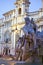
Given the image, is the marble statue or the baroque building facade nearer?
the marble statue

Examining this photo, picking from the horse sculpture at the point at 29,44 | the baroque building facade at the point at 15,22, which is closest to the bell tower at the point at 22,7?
the baroque building facade at the point at 15,22

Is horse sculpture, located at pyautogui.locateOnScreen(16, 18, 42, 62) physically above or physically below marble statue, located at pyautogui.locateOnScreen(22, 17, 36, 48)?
below

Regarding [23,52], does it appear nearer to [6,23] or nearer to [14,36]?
[14,36]

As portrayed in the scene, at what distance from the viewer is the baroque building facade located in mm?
41884

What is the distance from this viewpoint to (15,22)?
47.8 meters

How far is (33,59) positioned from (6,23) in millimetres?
36973

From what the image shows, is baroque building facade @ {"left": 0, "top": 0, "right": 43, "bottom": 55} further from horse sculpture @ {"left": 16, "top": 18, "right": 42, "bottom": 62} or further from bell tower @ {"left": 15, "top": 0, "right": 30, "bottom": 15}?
horse sculpture @ {"left": 16, "top": 18, "right": 42, "bottom": 62}

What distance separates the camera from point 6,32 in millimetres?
56125

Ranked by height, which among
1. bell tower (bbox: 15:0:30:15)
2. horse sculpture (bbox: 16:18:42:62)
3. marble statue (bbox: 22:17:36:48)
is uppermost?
bell tower (bbox: 15:0:30:15)

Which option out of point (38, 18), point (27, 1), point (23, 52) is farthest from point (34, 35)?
point (27, 1)

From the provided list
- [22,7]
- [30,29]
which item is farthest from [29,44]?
[22,7]

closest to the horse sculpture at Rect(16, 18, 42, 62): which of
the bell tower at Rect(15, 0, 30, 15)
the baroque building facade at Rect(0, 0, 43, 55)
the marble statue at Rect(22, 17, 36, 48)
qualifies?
the marble statue at Rect(22, 17, 36, 48)

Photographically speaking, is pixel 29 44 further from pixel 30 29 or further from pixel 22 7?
pixel 22 7

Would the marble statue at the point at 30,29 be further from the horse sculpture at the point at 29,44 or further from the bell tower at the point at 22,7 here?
the bell tower at the point at 22,7
